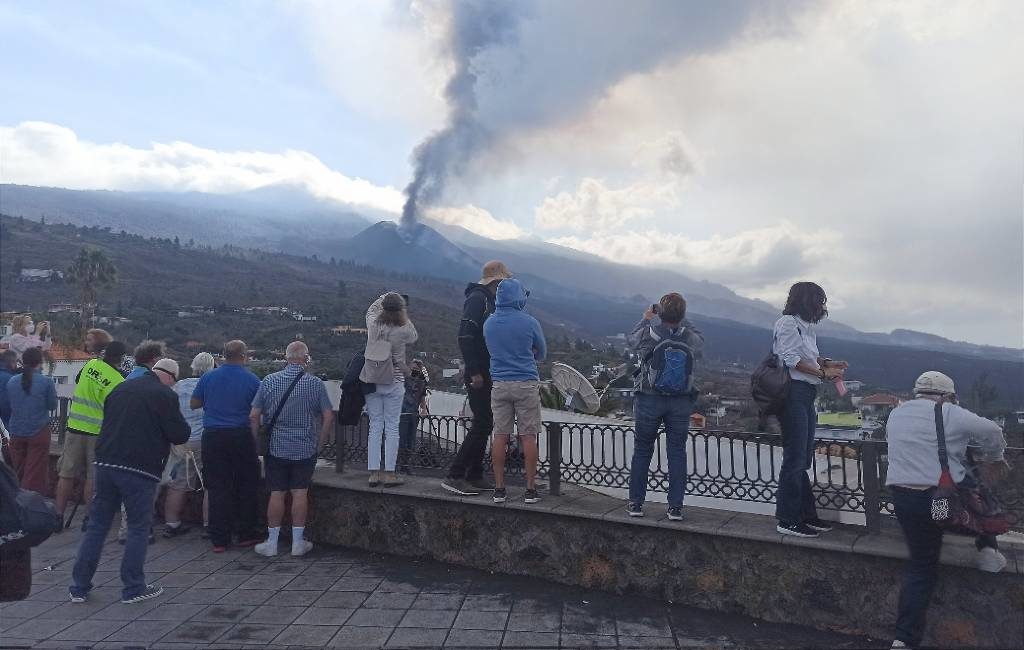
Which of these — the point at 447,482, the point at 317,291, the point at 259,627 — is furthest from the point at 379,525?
the point at 317,291

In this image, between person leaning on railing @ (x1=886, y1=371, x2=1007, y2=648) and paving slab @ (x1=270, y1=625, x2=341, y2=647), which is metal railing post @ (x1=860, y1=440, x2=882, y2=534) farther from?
paving slab @ (x1=270, y1=625, x2=341, y2=647)

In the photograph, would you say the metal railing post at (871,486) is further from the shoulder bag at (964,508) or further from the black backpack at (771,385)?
the shoulder bag at (964,508)

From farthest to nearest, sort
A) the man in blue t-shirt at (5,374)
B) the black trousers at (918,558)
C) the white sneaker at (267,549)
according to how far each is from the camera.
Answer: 1. the man in blue t-shirt at (5,374)
2. the white sneaker at (267,549)
3. the black trousers at (918,558)

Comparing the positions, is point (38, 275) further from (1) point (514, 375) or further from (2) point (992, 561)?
(2) point (992, 561)

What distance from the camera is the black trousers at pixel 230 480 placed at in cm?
588

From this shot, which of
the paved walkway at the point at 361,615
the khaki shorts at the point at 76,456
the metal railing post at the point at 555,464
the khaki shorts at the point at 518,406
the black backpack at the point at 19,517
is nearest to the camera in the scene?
the black backpack at the point at 19,517

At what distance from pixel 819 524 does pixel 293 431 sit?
412cm

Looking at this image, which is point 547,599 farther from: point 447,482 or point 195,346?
point 195,346

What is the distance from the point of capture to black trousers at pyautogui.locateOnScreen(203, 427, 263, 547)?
588 cm

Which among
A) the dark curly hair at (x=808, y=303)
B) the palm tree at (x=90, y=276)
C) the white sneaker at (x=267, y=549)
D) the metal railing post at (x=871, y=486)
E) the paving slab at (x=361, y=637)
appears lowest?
the white sneaker at (x=267, y=549)

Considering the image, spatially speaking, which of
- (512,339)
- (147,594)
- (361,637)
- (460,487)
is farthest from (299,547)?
(512,339)

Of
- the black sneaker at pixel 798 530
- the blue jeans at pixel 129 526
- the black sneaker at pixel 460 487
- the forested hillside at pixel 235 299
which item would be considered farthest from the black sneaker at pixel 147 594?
the forested hillside at pixel 235 299

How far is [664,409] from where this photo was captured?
15.6 feet

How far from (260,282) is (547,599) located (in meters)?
99.8
